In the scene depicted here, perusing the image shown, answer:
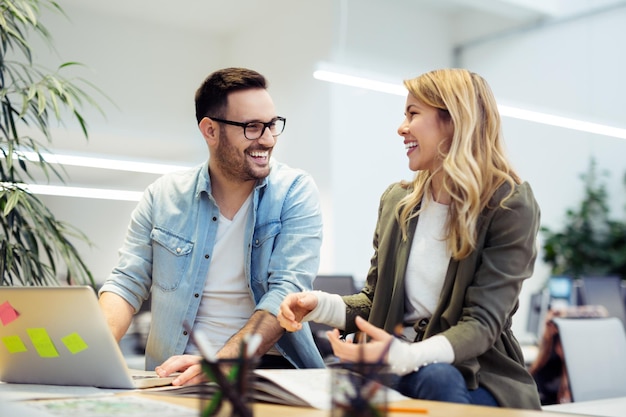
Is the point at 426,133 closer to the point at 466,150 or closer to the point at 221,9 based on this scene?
the point at 466,150

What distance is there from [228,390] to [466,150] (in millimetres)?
879

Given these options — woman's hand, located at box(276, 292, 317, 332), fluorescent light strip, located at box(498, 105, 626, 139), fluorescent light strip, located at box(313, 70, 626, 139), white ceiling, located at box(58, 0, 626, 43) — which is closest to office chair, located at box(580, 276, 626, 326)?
fluorescent light strip, located at box(313, 70, 626, 139)

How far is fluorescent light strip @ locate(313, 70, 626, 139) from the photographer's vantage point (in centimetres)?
604

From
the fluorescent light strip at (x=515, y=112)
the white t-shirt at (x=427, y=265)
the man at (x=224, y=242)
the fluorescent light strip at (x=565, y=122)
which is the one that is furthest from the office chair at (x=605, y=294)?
the white t-shirt at (x=427, y=265)

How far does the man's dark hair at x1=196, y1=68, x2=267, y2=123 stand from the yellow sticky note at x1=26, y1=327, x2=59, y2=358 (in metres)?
1.02

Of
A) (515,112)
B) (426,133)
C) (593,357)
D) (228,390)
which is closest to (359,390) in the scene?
(228,390)

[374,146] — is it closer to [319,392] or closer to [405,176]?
[405,176]

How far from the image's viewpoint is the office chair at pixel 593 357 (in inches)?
99.3

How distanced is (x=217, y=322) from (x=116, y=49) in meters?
6.00

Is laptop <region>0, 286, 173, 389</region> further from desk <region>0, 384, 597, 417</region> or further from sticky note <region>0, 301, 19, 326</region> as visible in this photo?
desk <region>0, 384, 597, 417</region>

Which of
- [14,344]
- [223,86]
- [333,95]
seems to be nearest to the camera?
[14,344]

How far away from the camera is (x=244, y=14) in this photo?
8.20 metres

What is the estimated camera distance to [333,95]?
7461mm

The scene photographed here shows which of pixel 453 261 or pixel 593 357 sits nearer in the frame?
pixel 453 261
